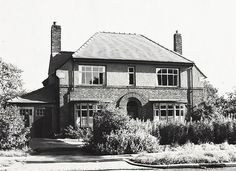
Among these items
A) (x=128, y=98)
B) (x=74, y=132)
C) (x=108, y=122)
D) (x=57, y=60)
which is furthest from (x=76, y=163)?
(x=57, y=60)

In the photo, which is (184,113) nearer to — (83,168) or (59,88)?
(59,88)

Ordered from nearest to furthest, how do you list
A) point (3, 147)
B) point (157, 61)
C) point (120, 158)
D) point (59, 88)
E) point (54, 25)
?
point (120, 158) < point (3, 147) < point (59, 88) < point (157, 61) < point (54, 25)

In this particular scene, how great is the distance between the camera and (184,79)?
1218 inches

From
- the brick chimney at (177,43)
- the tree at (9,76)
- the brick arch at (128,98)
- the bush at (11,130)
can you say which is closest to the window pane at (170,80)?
the brick arch at (128,98)

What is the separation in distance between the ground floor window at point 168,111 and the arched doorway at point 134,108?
1.45 metres

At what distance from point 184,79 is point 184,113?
323 centimetres

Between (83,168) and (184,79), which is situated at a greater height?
(184,79)

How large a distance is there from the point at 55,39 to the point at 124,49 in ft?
22.5

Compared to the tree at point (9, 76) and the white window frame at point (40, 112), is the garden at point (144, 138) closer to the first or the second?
the white window frame at point (40, 112)

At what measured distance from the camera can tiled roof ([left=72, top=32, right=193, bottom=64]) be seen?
28.9 meters

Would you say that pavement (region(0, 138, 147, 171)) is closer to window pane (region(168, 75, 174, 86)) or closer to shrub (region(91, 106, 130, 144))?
shrub (region(91, 106, 130, 144))

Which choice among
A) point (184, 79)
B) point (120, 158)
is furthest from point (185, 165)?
point (184, 79)

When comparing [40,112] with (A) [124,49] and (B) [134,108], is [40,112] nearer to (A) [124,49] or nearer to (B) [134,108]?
(B) [134,108]

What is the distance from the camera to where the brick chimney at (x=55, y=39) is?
31656mm
